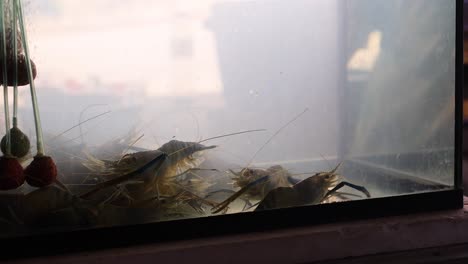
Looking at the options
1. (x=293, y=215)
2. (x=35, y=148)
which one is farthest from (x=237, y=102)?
(x=35, y=148)

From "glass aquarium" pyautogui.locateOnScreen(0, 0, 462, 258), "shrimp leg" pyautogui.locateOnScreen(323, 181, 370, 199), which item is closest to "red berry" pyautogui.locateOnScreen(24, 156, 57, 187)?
"glass aquarium" pyautogui.locateOnScreen(0, 0, 462, 258)

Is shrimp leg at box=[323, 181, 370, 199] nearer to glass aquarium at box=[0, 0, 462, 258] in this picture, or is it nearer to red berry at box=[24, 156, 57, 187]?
glass aquarium at box=[0, 0, 462, 258]

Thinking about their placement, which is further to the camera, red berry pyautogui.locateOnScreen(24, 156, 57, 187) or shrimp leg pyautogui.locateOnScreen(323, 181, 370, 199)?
shrimp leg pyautogui.locateOnScreen(323, 181, 370, 199)

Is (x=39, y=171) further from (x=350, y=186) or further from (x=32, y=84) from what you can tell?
(x=350, y=186)

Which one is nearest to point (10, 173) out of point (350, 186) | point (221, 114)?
point (221, 114)

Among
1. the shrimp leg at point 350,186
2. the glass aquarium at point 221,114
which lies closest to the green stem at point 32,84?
the glass aquarium at point 221,114

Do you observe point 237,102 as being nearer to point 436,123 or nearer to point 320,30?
point 320,30

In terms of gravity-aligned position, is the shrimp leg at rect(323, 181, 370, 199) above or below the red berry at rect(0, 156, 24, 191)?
below
